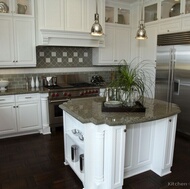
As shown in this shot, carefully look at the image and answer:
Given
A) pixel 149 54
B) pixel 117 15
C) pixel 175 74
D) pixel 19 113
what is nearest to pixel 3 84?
pixel 19 113

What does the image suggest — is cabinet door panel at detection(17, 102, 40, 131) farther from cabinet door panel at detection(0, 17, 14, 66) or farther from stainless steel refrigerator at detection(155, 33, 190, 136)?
stainless steel refrigerator at detection(155, 33, 190, 136)

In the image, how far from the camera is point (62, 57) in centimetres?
471

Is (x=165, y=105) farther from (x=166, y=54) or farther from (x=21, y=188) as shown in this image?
(x=21, y=188)

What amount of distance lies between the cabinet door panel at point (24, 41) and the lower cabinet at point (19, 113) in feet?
2.41

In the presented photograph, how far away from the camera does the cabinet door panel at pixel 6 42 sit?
3.75 metres

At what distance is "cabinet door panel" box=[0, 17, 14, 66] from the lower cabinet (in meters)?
0.71

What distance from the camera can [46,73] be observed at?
4.58 metres

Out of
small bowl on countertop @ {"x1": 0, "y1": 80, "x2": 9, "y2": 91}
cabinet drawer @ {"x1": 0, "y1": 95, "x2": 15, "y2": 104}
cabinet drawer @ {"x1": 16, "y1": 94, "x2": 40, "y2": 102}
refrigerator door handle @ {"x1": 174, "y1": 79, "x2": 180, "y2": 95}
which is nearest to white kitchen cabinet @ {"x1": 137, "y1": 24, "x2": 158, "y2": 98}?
refrigerator door handle @ {"x1": 174, "y1": 79, "x2": 180, "y2": 95}

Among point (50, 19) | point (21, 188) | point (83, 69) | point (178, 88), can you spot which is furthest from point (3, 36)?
point (178, 88)

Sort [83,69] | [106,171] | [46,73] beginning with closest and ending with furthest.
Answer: [106,171] < [46,73] < [83,69]

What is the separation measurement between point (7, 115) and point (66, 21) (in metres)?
2.14

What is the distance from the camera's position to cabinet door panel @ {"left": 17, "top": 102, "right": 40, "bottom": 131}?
388 centimetres

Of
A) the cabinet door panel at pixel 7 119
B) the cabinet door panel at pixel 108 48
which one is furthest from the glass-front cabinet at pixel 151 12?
the cabinet door panel at pixel 7 119

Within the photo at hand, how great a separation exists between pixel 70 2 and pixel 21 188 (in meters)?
3.40
